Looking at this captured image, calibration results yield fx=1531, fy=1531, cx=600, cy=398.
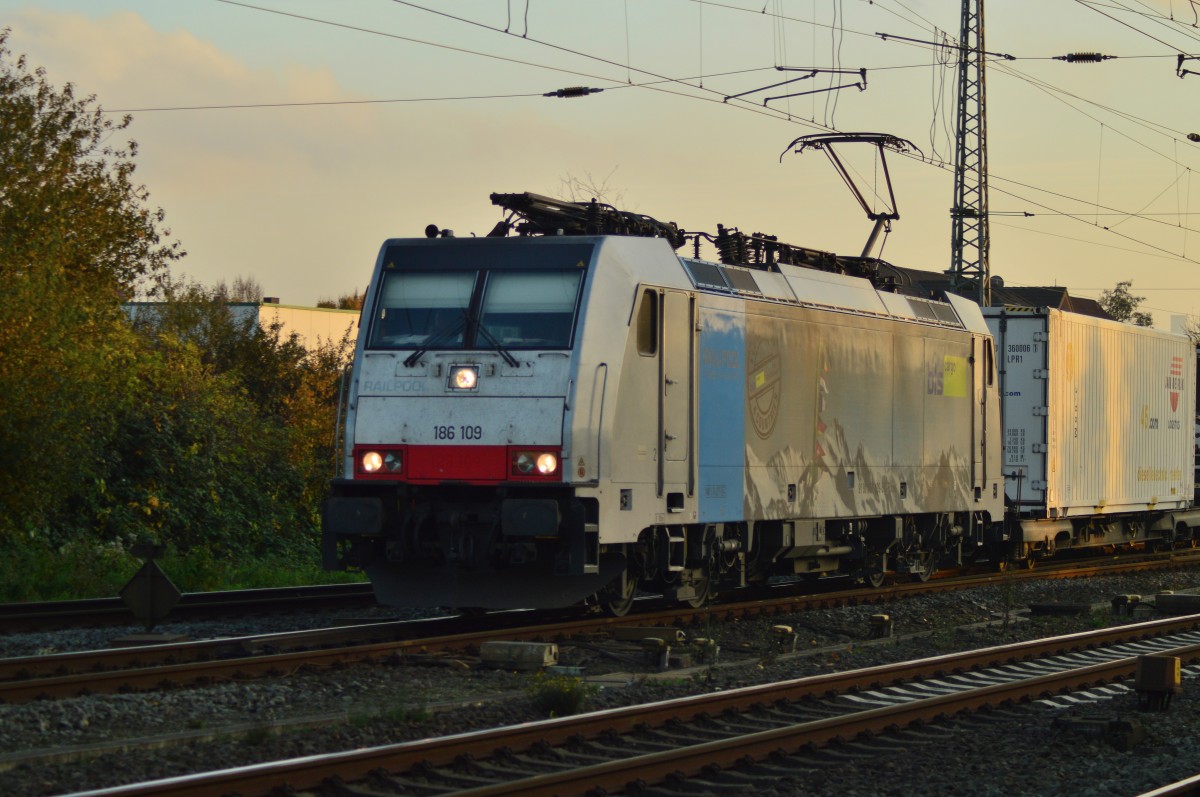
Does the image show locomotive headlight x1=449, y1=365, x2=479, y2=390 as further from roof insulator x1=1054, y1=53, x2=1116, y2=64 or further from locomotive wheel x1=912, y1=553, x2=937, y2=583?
roof insulator x1=1054, y1=53, x2=1116, y2=64

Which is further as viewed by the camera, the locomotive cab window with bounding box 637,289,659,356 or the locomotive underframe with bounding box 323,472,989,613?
the locomotive cab window with bounding box 637,289,659,356

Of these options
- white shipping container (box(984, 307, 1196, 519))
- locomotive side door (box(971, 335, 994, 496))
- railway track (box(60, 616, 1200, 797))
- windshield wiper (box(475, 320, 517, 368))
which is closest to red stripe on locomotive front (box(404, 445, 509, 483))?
windshield wiper (box(475, 320, 517, 368))

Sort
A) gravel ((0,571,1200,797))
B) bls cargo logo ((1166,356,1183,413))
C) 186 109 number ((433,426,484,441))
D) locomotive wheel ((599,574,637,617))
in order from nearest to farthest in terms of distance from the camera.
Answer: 1. gravel ((0,571,1200,797))
2. 186 109 number ((433,426,484,441))
3. locomotive wheel ((599,574,637,617))
4. bls cargo logo ((1166,356,1183,413))

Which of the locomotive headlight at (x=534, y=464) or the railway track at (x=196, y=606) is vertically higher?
the locomotive headlight at (x=534, y=464)

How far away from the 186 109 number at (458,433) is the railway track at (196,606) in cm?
341

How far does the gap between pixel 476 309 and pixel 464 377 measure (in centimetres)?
65

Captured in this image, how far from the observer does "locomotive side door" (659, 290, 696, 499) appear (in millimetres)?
13767

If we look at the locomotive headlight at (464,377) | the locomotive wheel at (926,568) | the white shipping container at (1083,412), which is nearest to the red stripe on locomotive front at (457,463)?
the locomotive headlight at (464,377)

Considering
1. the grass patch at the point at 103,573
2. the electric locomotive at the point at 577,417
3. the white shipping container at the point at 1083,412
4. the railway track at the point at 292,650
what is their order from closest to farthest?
1. the railway track at the point at 292,650
2. the electric locomotive at the point at 577,417
3. the grass patch at the point at 103,573
4. the white shipping container at the point at 1083,412

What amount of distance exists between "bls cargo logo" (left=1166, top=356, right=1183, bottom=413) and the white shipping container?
0.19 feet

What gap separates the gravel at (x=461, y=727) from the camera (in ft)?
26.3

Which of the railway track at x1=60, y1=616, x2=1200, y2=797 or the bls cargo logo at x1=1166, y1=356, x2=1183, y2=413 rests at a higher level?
the bls cargo logo at x1=1166, y1=356, x2=1183, y2=413

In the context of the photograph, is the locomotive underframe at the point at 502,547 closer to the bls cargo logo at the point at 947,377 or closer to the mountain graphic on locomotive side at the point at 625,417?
the mountain graphic on locomotive side at the point at 625,417

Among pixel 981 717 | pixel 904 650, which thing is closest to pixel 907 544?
pixel 904 650
